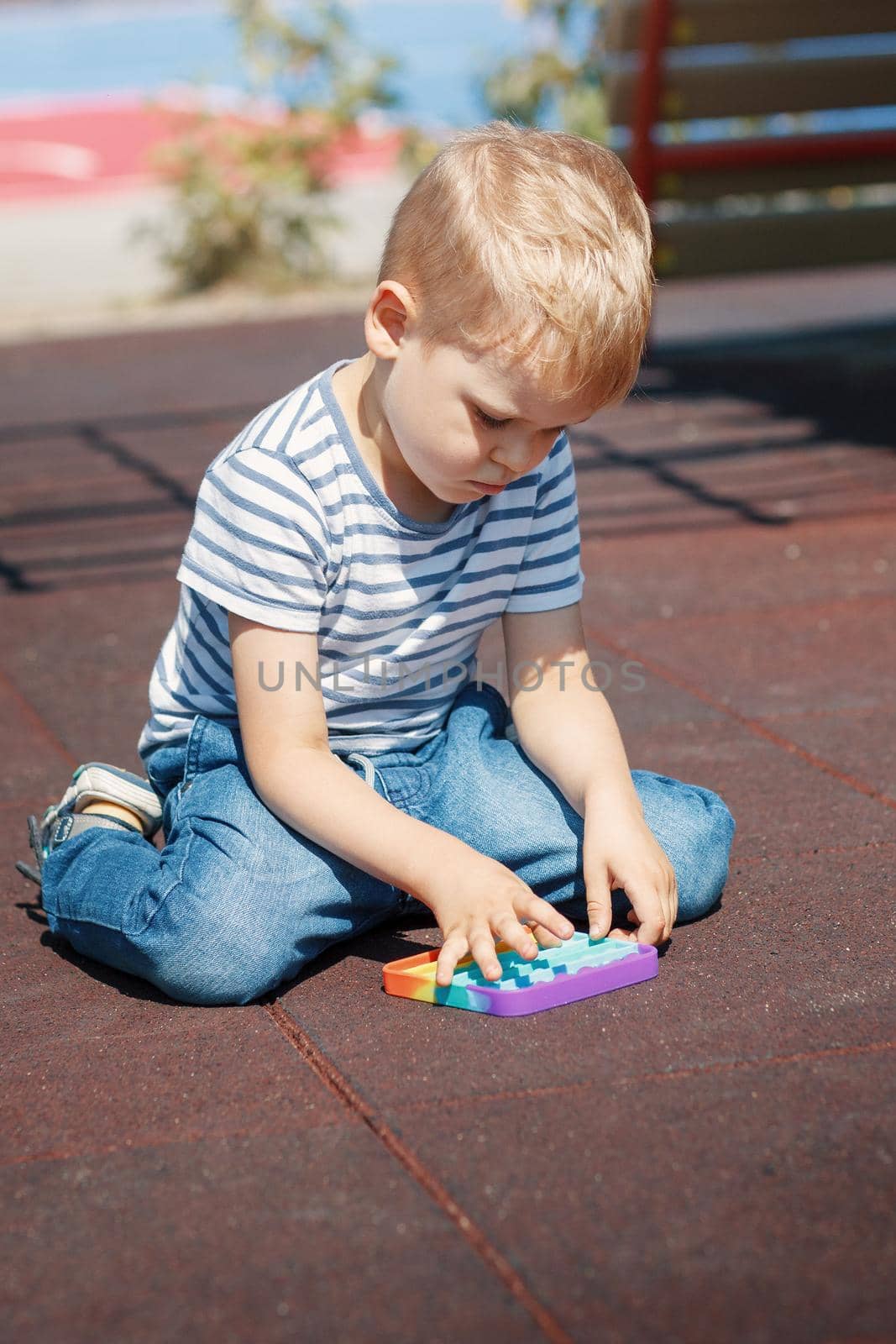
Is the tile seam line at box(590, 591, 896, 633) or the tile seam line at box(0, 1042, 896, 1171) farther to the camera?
the tile seam line at box(590, 591, 896, 633)

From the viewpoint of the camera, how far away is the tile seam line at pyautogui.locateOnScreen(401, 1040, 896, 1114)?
188 centimetres

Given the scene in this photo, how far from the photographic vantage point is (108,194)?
55.8ft

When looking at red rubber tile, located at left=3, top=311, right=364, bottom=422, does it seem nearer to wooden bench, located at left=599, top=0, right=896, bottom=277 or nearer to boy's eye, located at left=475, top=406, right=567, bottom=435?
wooden bench, located at left=599, top=0, right=896, bottom=277

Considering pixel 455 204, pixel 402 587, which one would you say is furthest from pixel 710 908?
pixel 455 204

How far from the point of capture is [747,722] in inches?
129

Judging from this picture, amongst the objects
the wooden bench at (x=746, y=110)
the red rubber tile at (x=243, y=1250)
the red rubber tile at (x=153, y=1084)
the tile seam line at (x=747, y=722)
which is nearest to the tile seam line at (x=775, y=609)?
the tile seam line at (x=747, y=722)

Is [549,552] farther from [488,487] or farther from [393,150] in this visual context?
[393,150]

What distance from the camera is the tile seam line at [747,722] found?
2.90 m

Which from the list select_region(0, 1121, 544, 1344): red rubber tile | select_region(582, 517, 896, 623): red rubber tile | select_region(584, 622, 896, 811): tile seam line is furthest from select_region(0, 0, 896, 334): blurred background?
select_region(0, 1121, 544, 1344): red rubber tile

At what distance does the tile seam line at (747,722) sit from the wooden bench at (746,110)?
3.22 metres

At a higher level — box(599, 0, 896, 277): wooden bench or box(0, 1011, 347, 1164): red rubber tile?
box(599, 0, 896, 277): wooden bench

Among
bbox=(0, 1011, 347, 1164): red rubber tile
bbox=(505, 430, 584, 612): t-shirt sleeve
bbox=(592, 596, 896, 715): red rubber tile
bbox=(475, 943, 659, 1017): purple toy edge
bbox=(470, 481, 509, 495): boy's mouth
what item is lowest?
bbox=(592, 596, 896, 715): red rubber tile

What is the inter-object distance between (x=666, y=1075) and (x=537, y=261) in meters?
0.98

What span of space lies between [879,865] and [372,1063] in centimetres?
95
